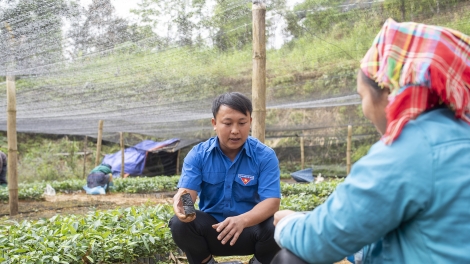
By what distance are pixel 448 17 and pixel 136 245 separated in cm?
522

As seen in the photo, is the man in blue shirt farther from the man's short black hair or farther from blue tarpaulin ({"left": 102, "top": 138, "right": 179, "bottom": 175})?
blue tarpaulin ({"left": 102, "top": 138, "right": 179, "bottom": 175})

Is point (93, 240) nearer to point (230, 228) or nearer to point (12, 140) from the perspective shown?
point (230, 228)

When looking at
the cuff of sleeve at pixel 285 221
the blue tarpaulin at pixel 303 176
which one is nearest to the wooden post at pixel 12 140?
the cuff of sleeve at pixel 285 221

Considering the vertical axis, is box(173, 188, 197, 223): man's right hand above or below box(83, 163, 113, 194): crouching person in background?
above

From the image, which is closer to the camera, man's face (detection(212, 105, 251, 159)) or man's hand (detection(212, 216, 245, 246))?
man's hand (detection(212, 216, 245, 246))

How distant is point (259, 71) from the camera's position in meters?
5.18

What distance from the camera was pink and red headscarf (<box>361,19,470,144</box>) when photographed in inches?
49.6

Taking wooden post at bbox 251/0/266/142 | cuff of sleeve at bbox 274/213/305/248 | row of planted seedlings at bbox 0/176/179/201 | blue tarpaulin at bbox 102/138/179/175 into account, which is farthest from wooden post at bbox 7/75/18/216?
blue tarpaulin at bbox 102/138/179/175

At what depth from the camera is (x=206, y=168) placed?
293 centimetres

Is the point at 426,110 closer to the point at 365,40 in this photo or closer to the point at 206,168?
the point at 206,168

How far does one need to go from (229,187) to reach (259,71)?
2.51m

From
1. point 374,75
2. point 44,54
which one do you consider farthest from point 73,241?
point 44,54

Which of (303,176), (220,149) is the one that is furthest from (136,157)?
(220,149)

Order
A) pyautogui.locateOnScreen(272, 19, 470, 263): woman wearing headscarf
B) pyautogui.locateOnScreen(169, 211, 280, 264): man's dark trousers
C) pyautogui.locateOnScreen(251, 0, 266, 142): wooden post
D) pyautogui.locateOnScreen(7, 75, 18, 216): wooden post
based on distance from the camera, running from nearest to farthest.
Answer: pyautogui.locateOnScreen(272, 19, 470, 263): woman wearing headscarf → pyautogui.locateOnScreen(169, 211, 280, 264): man's dark trousers → pyautogui.locateOnScreen(251, 0, 266, 142): wooden post → pyautogui.locateOnScreen(7, 75, 18, 216): wooden post
